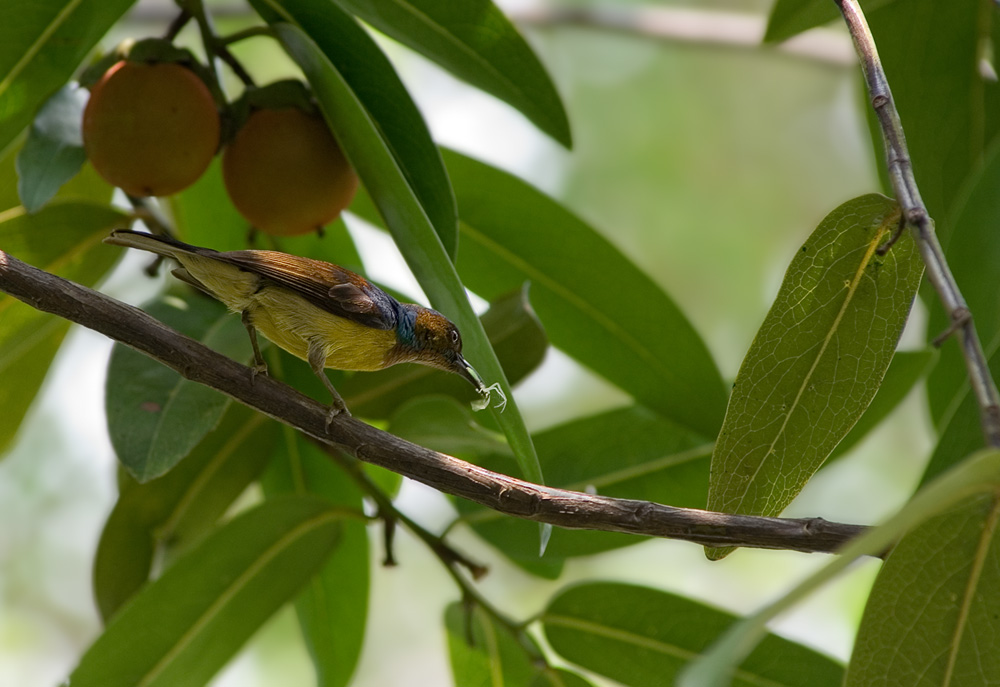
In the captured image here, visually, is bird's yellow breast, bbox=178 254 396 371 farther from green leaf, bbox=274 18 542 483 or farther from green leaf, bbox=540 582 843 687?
green leaf, bbox=540 582 843 687

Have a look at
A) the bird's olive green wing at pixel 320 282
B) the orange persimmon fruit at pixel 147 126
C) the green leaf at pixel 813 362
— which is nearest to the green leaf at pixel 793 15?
the green leaf at pixel 813 362

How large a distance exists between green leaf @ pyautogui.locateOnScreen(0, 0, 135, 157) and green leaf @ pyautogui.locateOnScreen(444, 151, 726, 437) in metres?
0.90

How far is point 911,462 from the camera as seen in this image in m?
8.27

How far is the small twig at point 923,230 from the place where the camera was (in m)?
1.06

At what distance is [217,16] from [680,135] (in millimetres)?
6026

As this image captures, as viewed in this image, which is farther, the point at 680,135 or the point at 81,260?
the point at 680,135

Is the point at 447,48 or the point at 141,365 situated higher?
the point at 447,48

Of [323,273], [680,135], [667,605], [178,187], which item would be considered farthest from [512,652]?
[680,135]

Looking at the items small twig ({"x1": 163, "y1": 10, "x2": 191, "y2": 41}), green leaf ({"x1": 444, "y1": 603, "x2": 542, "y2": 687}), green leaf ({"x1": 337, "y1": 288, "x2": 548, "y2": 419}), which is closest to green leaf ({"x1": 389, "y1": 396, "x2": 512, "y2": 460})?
green leaf ({"x1": 337, "y1": 288, "x2": 548, "y2": 419})

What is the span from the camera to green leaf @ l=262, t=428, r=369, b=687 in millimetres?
2605

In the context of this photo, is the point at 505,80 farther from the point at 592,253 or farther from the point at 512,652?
the point at 512,652

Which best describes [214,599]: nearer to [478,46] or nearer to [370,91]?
[370,91]

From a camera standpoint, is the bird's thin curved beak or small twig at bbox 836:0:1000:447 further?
the bird's thin curved beak

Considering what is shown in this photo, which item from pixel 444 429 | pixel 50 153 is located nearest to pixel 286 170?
pixel 50 153
